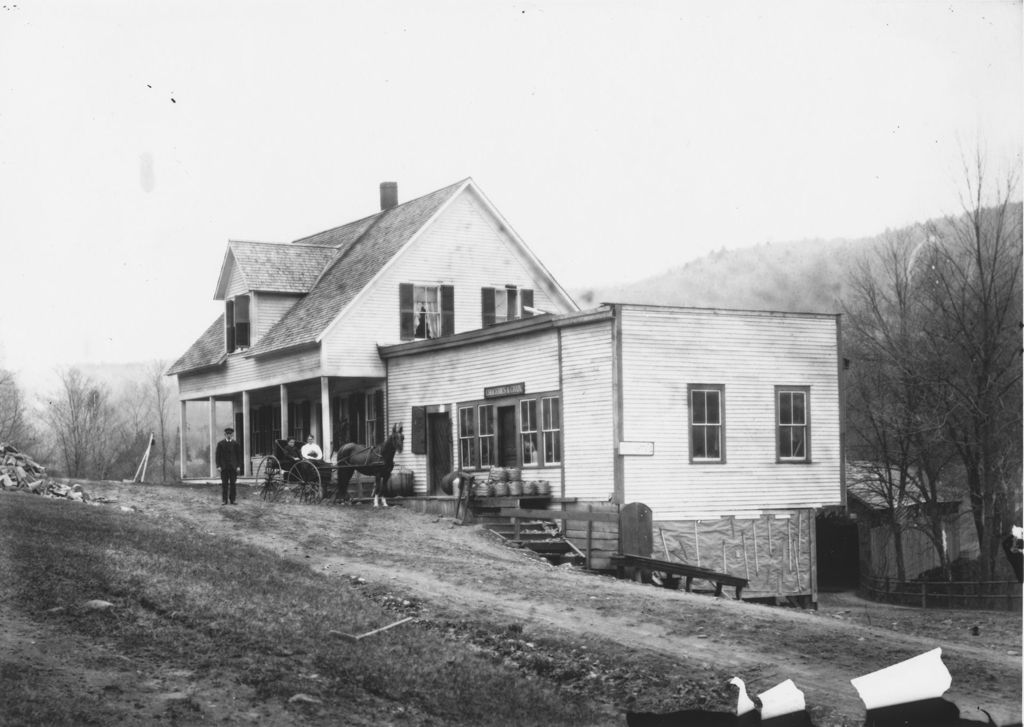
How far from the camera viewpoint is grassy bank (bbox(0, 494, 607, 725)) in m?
10.1

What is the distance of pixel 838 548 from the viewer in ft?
119

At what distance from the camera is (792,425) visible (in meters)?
23.8

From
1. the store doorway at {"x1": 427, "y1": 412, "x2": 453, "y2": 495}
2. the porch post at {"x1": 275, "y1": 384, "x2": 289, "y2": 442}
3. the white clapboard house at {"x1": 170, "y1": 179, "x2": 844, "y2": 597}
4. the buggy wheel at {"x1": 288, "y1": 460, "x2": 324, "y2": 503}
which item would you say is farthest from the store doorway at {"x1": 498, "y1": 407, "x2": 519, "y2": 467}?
the porch post at {"x1": 275, "y1": 384, "x2": 289, "y2": 442}

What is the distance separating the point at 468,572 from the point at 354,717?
25.7 ft

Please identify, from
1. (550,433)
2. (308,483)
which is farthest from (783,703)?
(308,483)

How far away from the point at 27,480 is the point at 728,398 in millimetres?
12714

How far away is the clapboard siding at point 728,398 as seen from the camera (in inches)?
874

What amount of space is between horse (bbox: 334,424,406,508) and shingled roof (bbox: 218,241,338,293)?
5424mm

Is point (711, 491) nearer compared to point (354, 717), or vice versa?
point (354, 717)

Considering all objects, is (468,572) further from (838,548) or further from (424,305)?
(838,548)

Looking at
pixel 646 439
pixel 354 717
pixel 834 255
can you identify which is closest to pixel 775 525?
pixel 646 439

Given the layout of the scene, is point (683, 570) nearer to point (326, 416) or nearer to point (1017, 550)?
point (1017, 550)

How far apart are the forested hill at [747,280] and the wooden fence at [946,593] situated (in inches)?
349

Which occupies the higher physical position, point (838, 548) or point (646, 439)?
point (646, 439)
